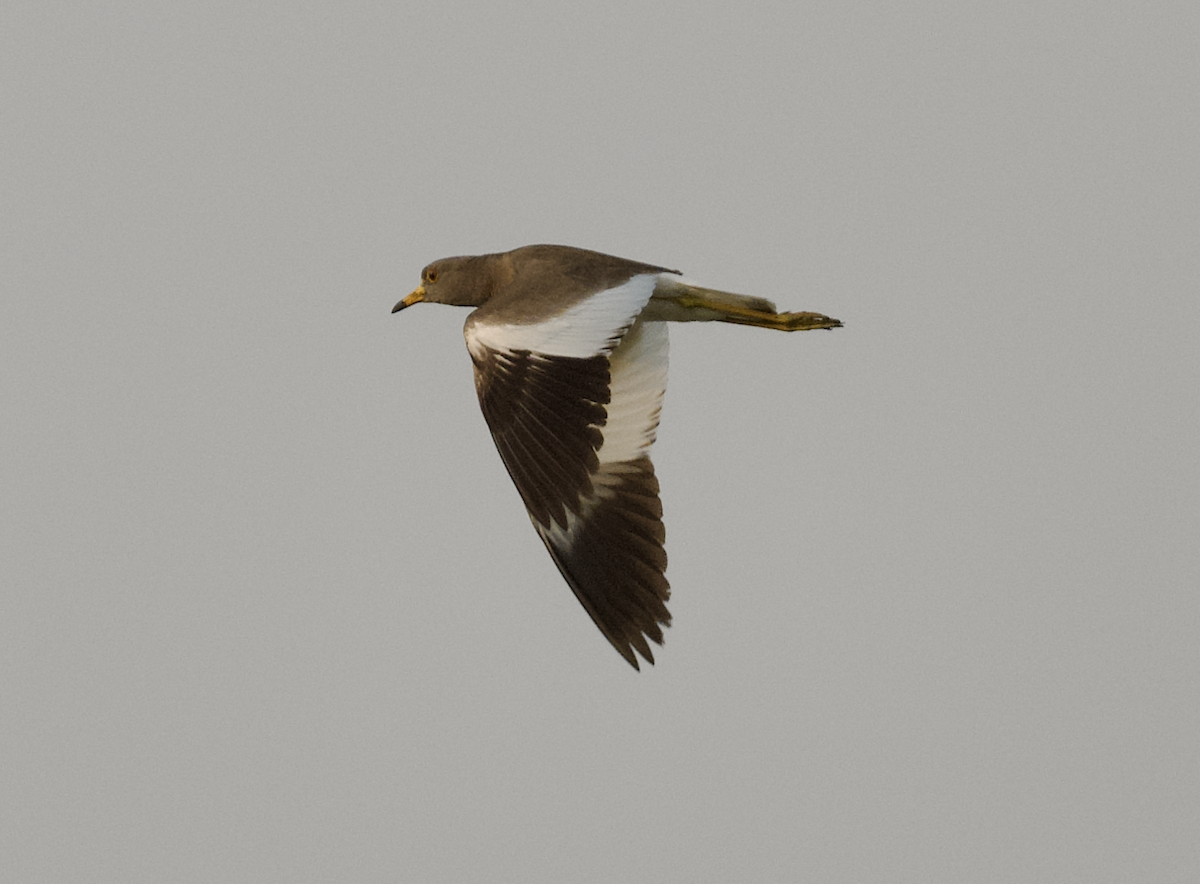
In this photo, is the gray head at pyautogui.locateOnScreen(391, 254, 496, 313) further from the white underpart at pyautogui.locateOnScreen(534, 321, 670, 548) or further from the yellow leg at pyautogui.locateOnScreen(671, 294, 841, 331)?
the yellow leg at pyautogui.locateOnScreen(671, 294, 841, 331)

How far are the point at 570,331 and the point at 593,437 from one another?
79 centimetres

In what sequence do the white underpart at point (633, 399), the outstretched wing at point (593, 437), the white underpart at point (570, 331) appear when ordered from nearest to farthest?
1. the outstretched wing at point (593, 437)
2. the white underpart at point (570, 331)
3. the white underpart at point (633, 399)

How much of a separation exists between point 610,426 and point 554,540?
1142mm


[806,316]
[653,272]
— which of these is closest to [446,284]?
[653,272]

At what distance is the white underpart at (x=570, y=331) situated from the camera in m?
10.0

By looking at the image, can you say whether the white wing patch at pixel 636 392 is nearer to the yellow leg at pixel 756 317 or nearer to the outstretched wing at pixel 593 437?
the outstretched wing at pixel 593 437

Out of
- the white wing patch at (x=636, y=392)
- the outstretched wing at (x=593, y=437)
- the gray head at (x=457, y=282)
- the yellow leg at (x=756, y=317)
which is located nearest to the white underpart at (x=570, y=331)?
the outstretched wing at (x=593, y=437)

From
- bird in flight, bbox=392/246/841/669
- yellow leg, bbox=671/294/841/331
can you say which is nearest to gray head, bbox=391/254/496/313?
bird in flight, bbox=392/246/841/669

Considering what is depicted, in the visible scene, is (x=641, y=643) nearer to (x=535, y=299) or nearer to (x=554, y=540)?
(x=554, y=540)

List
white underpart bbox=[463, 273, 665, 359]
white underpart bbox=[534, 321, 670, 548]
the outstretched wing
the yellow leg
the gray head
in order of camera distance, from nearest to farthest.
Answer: the outstretched wing, white underpart bbox=[463, 273, 665, 359], white underpart bbox=[534, 321, 670, 548], the yellow leg, the gray head

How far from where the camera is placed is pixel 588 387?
32.1 feet

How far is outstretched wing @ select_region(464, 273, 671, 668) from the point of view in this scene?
9.73m

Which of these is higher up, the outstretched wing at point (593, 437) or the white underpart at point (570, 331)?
the white underpart at point (570, 331)

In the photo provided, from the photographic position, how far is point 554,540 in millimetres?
10352
